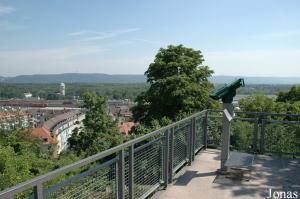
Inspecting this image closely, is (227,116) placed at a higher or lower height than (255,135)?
higher

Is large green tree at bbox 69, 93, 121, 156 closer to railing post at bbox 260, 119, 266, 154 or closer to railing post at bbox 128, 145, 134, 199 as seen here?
railing post at bbox 260, 119, 266, 154

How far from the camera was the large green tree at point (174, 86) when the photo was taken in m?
19.3

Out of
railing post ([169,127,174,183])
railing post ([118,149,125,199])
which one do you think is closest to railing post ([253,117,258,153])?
railing post ([169,127,174,183])

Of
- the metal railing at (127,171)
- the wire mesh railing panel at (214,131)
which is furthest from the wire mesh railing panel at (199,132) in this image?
the metal railing at (127,171)

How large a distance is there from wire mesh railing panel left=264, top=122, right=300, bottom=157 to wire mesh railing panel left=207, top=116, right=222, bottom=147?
39.7 inches

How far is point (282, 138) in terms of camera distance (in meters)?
6.80

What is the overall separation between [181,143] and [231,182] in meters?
1.09

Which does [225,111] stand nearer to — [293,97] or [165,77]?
[165,77]

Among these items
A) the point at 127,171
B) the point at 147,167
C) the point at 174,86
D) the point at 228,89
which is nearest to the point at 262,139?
the point at 228,89

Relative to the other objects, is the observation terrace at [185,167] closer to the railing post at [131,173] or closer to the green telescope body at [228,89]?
the railing post at [131,173]

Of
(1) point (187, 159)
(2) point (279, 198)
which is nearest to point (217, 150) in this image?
(1) point (187, 159)

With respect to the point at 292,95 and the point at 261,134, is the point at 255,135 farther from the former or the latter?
the point at 292,95

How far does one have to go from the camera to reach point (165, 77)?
66.9 ft

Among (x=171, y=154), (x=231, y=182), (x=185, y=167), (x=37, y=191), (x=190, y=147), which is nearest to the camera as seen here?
(x=37, y=191)
